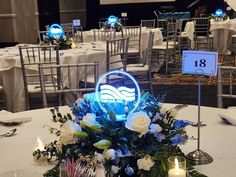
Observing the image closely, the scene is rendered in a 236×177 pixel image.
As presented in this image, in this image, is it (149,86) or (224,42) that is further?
(224,42)

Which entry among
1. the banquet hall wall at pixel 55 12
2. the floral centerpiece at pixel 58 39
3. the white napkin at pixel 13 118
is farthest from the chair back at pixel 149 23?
the white napkin at pixel 13 118

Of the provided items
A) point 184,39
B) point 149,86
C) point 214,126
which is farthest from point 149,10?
point 214,126

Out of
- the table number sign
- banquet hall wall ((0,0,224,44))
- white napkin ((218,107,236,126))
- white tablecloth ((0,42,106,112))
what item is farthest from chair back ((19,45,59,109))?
banquet hall wall ((0,0,224,44))

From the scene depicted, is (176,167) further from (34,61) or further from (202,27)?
(202,27)

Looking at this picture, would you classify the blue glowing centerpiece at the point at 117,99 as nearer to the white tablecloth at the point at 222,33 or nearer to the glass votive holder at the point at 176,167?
the glass votive holder at the point at 176,167

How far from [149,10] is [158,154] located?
39.1 ft

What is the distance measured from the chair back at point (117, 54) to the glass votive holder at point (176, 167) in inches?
130

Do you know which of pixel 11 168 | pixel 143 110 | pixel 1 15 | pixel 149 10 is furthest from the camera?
pixel 149 10

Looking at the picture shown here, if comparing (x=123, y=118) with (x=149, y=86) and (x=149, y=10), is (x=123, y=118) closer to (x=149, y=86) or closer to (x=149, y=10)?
(x=149, y=86)

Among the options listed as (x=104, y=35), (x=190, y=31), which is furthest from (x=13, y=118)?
(x=190, y=31)

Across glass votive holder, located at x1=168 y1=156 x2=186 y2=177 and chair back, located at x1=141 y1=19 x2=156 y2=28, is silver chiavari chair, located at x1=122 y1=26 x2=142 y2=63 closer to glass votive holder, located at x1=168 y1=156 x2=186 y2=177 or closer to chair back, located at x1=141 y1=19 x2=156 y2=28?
chair back, located at x1=141 y1=19 x2=156 y2=28

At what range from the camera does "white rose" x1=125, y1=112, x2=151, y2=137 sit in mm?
1100

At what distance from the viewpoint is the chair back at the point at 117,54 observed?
4.36 metres

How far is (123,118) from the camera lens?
1165 mm
